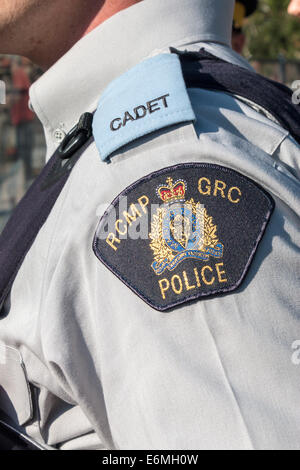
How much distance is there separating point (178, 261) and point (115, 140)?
22 cm

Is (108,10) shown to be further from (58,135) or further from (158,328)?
(158,328)

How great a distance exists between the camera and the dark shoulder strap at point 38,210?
106 centimetres

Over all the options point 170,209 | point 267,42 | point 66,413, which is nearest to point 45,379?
point 66,413

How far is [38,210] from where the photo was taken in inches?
42.9

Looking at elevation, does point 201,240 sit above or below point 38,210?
below

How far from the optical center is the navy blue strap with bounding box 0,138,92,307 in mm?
1063

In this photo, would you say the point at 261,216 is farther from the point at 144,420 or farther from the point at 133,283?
the point at 144,420

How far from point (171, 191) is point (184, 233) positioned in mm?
59

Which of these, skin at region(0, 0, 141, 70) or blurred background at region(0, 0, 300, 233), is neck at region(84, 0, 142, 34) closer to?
skin at region(0, 0, 141, 70)

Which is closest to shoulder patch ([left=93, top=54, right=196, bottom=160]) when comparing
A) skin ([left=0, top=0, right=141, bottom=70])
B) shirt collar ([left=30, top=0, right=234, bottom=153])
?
shirt collar ([left=30, top=0, right=234, bottom=153])

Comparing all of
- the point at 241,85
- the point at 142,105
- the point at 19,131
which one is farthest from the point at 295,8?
the point at 19,131

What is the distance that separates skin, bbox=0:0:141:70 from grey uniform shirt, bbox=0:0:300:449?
0.34 feet

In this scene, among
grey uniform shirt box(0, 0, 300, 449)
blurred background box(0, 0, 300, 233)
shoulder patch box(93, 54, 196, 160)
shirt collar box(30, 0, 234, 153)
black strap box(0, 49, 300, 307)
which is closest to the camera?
grey uniform shirt box(0, 0, 300, 449)

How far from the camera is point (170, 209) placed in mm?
864
